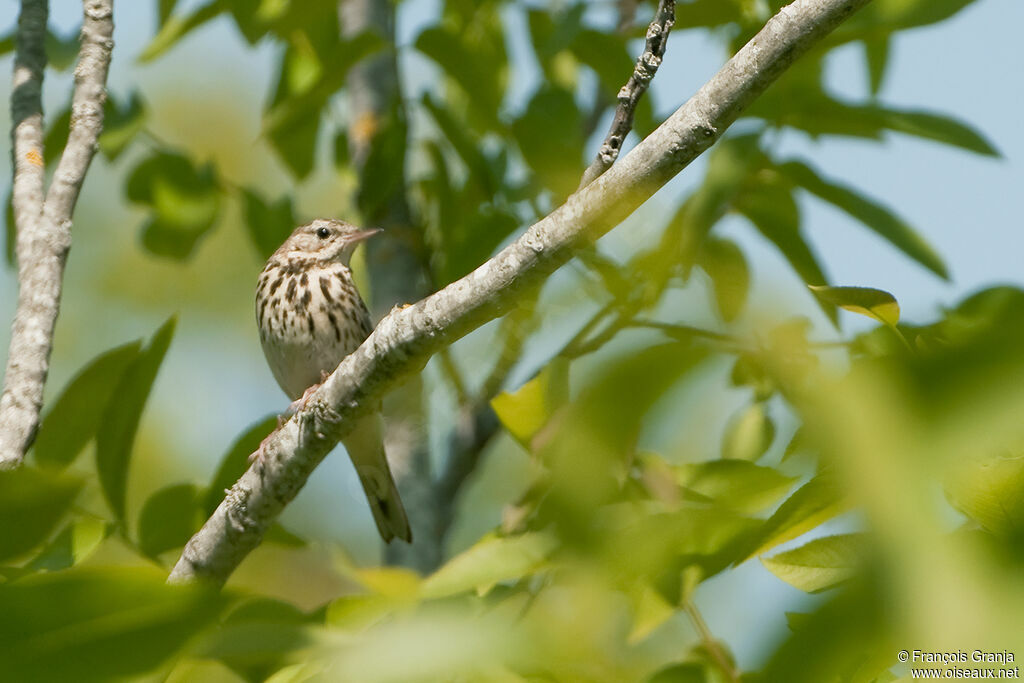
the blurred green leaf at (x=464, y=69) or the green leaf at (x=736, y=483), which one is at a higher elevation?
the blurred green leaf at (x=464, y=69)

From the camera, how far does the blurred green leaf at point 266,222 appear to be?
187 inches

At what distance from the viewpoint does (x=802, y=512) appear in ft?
5.27

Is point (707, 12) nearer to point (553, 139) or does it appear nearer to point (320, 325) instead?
point (553, 139)

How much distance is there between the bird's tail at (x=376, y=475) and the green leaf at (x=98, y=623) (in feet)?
13.6

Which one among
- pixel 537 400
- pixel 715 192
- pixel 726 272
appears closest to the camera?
pixel 537 400

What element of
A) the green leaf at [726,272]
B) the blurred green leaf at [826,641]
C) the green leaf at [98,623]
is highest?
the green leaf at [726,272]

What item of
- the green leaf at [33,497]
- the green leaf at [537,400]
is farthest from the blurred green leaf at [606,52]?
the green leaf at [33,497]

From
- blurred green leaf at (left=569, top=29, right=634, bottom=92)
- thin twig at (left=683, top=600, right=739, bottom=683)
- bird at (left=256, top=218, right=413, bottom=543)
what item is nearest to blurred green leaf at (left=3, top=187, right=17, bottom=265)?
bird at (left=256, top=218, right=413, bottom=543)

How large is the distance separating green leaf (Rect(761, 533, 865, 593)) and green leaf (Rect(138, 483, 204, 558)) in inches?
68.9

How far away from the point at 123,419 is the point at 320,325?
9.89 feet

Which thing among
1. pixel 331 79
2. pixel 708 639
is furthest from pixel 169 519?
pixel 331 79

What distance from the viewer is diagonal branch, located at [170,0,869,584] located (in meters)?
2.03

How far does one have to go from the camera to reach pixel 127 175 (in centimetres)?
472

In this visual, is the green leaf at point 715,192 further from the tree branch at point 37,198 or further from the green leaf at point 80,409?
the tree branch at point 37,198
